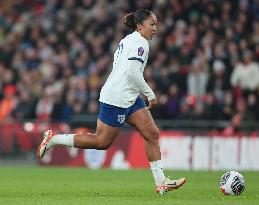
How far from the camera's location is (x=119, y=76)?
1181 cm

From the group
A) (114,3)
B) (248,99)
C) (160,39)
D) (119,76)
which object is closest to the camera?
(119,76)

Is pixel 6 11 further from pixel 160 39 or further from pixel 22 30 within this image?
pixel 160 39

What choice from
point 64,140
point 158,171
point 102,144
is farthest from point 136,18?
point 158,171

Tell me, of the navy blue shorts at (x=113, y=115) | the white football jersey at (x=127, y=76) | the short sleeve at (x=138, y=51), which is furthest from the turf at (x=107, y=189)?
the short sleeve at (x=138, y=51)

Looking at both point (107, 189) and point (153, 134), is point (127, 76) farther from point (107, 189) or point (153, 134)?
point (107, 189)

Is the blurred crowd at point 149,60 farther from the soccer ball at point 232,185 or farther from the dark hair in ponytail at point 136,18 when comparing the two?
the dark hair in ponytail at point 136,18

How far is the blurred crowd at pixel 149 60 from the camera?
22125 millimetres

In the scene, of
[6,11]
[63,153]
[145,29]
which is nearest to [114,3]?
[6,11]

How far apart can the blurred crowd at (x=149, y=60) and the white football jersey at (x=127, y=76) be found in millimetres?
9966

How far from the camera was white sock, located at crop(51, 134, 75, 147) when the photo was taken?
12016 mm

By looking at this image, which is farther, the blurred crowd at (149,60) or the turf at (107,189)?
the blurred crowd at (149,60)

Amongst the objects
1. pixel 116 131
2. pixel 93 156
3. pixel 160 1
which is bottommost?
pixel 93 156

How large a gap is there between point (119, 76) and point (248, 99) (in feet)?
34.1

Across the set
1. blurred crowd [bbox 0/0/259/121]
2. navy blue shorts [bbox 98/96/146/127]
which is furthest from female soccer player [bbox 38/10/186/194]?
blurred crowd [bbox 0/0/259/121]
